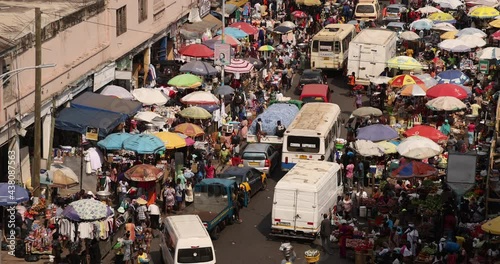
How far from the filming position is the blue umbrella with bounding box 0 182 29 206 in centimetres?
3825

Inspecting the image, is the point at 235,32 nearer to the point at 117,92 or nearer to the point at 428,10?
the point at 428,10

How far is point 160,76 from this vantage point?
61.1 meters

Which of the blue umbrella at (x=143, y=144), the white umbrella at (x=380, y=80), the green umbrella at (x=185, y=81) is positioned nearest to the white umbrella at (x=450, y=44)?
the white umbrella at (x=380, y=80)

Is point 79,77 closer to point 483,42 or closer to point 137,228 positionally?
point 137,228

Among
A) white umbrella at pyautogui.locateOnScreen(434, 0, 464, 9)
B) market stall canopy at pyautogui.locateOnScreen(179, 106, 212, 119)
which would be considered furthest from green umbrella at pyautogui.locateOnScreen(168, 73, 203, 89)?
white umbrella at pyautogui.locateOnScreen(434, 0, 464, 9)

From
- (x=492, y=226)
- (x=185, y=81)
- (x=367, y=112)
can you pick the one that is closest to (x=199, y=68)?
(x=185, y=81)

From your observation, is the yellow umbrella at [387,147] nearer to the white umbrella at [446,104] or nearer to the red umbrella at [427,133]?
the red umbrella at [427,133]

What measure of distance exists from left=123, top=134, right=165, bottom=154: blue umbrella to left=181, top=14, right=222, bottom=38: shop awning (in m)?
20.5

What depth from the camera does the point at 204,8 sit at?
70.6m

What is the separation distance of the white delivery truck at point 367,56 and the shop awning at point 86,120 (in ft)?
56.8

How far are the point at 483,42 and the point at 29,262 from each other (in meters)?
34.6

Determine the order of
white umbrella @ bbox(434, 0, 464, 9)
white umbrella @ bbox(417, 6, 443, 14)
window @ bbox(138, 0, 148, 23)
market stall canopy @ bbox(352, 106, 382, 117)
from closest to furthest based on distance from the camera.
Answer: market stall canopy @ bbox(352, 106, 382, 117)
window @ bbox(138, 0, 148, 23)
white umbrella @ bbox(417, 6, 443, 14)
white umbrella @ bbox(434, 0, 464, 9)

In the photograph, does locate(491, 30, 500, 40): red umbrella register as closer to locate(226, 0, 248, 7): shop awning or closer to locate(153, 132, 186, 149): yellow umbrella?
locate(226, 0, 248, 7): shop awning

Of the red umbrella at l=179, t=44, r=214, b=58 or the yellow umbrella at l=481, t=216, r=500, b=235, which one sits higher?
the yellow umbrella at l=481, t=216, r=500, b=235
